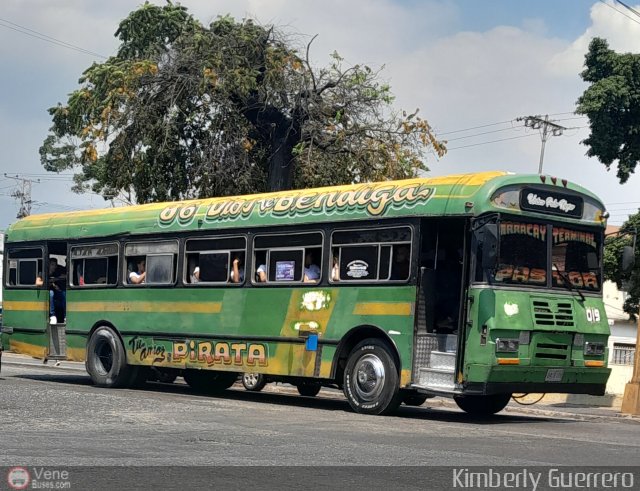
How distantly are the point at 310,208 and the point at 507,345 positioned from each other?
3901 millimetres

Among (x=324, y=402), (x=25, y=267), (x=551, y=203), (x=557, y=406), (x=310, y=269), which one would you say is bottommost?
(x=557, y=406)

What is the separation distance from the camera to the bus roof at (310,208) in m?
14.6

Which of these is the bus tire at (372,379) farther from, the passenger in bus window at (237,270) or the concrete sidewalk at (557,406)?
the concrete sidewalk at (557,406)

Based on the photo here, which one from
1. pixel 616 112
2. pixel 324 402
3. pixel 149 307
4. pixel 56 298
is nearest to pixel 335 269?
pixel 324 402

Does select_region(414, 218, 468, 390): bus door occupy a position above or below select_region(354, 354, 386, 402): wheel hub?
above

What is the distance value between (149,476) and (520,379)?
7.05 metres

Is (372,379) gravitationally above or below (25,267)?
below

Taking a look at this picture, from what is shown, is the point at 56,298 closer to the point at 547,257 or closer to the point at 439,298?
the point at 439,298

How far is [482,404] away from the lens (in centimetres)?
1677

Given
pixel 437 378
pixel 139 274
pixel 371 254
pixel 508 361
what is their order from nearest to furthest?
pixel 508 361, pixel 437 378, pixel 371 254, pixel 139 274

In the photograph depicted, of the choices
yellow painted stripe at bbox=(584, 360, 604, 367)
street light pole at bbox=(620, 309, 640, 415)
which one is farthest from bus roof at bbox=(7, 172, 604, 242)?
street light pole at bbox=(620, 309, 640, 415)

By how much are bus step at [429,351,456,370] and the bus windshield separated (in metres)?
1.18

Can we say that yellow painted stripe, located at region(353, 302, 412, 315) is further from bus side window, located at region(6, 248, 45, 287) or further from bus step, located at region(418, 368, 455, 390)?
bus side window, located at region(6, 248, 45, 287)

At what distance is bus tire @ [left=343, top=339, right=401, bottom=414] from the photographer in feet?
49.3
